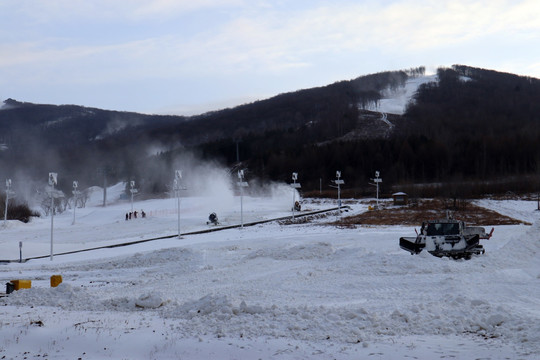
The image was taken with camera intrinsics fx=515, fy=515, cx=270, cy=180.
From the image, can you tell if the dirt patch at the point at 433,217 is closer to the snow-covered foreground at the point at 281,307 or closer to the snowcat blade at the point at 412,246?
the snow-covered foreground at the point at 281,307

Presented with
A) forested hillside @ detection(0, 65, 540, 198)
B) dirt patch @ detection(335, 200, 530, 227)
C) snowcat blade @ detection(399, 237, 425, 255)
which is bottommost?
dirt patch @ detection(335, 200, 530, 227)

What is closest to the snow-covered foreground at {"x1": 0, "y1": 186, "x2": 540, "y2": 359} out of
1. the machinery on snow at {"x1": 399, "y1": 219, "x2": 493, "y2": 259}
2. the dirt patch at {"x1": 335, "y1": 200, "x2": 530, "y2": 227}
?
the machinery on snow at {"x1": 399, "y1": 219, "x2": 493, "y2": 259}

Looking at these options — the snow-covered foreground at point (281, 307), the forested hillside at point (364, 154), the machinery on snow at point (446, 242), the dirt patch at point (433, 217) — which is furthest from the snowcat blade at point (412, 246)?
the forested hillside at point (364, 154)

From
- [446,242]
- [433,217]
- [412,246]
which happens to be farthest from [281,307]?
[433,217]

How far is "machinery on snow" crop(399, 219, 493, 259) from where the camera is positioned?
21391 mm

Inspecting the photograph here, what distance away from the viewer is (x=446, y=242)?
2164 cm

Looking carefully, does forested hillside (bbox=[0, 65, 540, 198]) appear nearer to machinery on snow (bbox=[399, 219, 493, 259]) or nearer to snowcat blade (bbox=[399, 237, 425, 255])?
machinery on snow (bbox=[399, 219, 493, 259])

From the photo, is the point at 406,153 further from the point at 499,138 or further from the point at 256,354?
the point at 256,354

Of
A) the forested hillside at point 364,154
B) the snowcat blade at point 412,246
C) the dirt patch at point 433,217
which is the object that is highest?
the forested hillside at point 364,154

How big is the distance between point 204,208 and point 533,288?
5839 cm

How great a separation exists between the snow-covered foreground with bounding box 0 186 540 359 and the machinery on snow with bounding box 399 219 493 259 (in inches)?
44.0

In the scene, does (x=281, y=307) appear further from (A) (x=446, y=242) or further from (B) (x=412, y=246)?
(B) (x=412, y=246)

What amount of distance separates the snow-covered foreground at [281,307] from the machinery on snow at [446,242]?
112 centimetres

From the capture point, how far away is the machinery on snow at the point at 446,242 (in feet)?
70.2
